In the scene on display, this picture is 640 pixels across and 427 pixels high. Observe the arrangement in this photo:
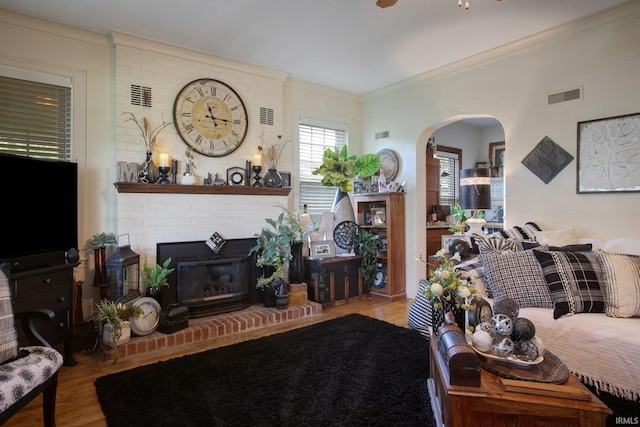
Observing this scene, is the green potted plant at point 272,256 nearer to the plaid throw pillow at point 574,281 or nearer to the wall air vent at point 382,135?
the wall air vent at point 382,135

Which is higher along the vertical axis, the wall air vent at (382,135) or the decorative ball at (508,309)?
the wall air vent at (382,135)

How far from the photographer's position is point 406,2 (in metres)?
2.91

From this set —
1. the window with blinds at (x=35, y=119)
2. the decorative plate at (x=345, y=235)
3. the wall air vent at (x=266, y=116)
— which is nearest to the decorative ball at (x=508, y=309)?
the decorative plate at (x=345, y=235)

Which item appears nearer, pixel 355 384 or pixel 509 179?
pixel 355 384

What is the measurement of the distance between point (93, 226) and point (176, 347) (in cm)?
141

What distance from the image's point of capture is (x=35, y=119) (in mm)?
3176

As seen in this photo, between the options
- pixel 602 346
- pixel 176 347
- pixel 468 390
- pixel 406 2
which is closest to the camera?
pixel 468 390

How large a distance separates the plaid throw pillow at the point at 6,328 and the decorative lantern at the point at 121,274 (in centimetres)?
116

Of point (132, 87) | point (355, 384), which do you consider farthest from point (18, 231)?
point (355, 384)

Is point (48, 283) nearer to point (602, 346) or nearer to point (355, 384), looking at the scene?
point (355, 384)

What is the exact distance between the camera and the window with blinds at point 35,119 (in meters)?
3.06

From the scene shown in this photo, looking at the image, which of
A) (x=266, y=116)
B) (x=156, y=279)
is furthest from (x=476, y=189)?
(x=156, y=279)

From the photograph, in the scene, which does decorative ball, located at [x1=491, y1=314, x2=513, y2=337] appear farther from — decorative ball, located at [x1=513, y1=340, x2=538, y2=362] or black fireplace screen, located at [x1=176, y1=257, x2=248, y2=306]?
black fireplace screen, located at [x1=176, y1=257, x2=248, y2=306]

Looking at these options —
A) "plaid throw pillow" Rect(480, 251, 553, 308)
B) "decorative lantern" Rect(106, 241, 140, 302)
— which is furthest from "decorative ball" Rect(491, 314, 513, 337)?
Result: "decorative lantern" Rect(106, 241, 140, 302)
